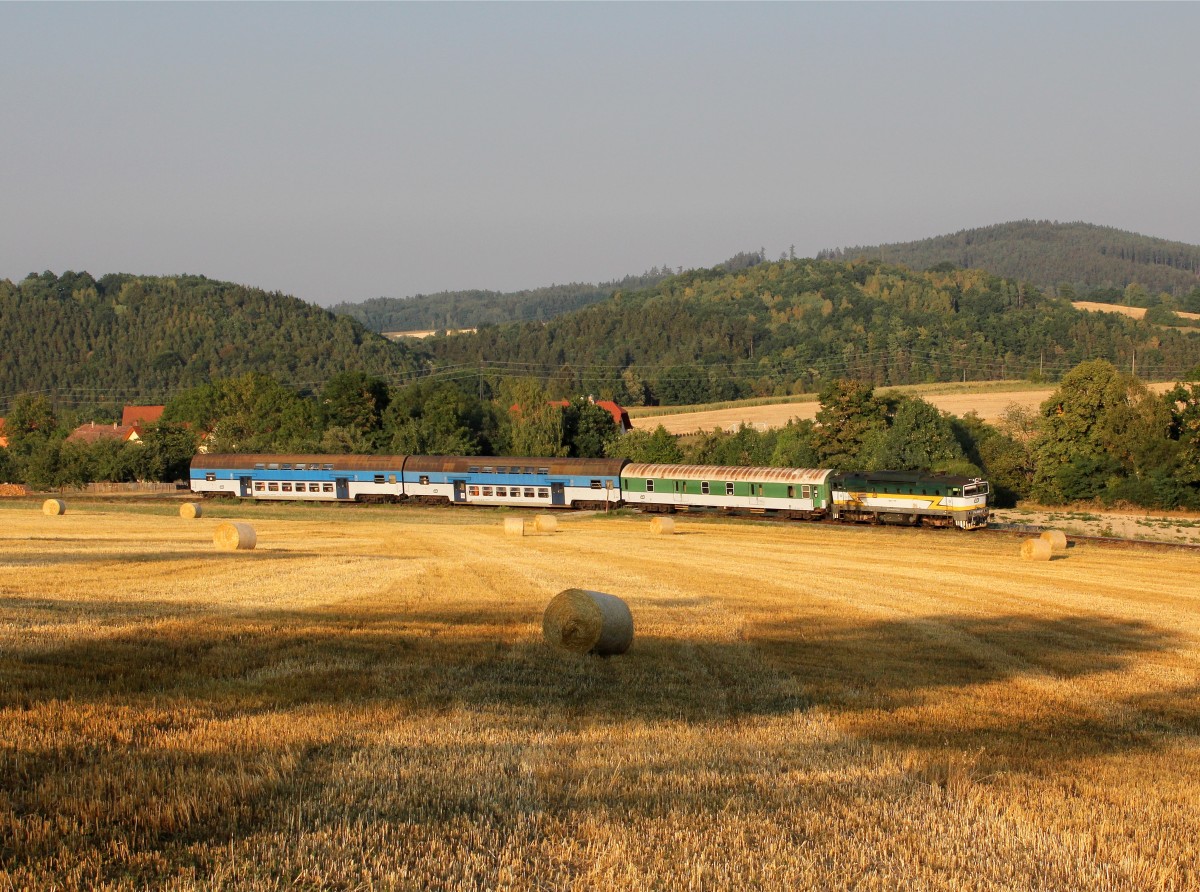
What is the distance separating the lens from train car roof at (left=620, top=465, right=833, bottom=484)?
6444 centimetres

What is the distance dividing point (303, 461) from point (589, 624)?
66.5 m

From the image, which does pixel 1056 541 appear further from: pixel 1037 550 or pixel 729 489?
pixel 729 489

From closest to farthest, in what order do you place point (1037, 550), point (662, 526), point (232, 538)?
1. point (232, 538)
2. point (1037, 550)
3. point (662, 526)

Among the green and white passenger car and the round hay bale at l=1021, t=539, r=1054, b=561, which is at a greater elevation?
the green and white passenger car

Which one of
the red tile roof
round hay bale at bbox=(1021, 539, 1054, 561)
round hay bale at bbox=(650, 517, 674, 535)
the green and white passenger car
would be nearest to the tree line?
the green and white passenger car

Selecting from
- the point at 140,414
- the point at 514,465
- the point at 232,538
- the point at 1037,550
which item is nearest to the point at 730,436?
the point at 514,465

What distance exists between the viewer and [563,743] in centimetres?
1018

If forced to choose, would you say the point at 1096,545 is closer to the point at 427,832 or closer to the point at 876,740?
the point at 876,740

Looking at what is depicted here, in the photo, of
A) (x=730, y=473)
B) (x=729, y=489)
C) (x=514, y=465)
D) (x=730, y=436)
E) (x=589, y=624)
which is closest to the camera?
(x=589, y=624)

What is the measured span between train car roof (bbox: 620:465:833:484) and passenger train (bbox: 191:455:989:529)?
0.07 metres

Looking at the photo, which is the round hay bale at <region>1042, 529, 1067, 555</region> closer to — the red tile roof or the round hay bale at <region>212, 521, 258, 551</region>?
the round hay bale at <region>212, 521, 258, 551</region>

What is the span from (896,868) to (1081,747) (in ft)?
17.7

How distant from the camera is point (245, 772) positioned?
848 centimetres

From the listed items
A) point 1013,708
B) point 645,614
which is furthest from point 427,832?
point 645,614
